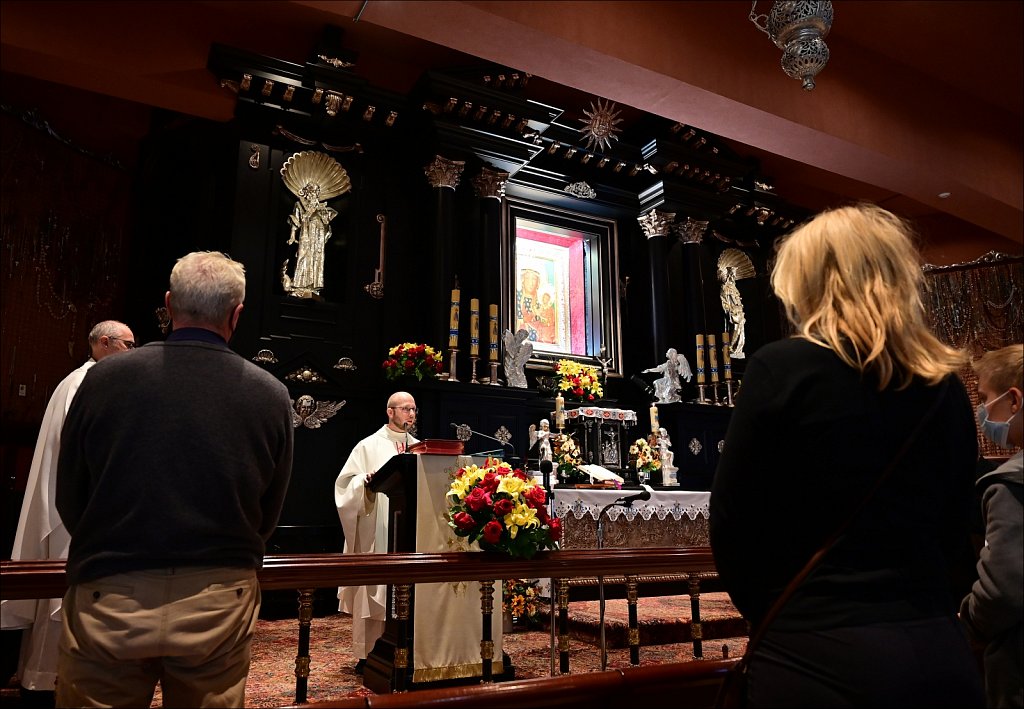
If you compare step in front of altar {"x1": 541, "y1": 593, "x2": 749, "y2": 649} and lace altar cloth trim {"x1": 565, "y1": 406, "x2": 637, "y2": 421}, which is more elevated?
lace altar cloth trim {"x1": 565, "y1": 406, "x2": 637, "y2": 421}

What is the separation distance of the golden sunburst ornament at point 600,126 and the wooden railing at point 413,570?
6996 millimetres

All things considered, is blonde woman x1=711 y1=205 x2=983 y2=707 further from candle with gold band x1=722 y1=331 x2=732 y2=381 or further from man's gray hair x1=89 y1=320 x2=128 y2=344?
candle with gold band x1=722 y1=331 x2=732 y2=381

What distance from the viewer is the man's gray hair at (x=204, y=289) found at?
2.05 m

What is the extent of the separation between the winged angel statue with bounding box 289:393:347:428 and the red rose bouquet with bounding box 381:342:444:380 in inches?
26.4

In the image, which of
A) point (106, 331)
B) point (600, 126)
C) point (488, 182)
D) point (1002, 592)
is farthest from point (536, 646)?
point (600, 126)

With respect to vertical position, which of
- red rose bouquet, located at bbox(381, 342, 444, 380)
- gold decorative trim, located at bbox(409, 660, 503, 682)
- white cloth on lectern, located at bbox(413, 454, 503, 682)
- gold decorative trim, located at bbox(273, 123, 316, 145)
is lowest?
gold decorative trim, located at bbox(409, 660, 503, 682)

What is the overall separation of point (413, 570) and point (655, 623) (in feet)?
11.2

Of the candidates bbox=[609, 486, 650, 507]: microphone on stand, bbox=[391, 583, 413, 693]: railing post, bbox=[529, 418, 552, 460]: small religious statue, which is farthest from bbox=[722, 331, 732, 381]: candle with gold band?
bbox=[391, 583, 413, 693]: railing post

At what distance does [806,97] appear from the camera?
6.94m

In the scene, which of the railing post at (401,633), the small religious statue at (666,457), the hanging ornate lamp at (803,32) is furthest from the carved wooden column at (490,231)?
the railing post at (401,633)

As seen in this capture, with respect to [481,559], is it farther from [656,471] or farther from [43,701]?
[656,471]

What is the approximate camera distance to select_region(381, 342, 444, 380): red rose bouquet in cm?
730

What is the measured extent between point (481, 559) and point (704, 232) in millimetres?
8053

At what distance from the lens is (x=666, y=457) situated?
817 cm
